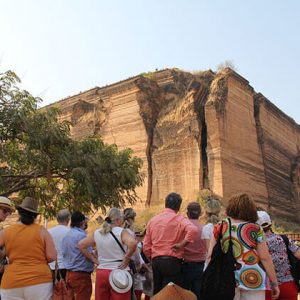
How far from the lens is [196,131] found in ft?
78.0

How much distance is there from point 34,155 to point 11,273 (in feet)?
21.5

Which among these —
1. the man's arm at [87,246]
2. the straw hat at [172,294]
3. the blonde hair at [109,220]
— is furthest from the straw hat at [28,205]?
the straw hat at [172,294]

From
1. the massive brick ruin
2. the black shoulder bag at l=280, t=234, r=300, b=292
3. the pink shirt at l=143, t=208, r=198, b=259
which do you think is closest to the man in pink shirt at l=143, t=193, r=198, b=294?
the pink shirt at l=143, t=208, r=198, b=259

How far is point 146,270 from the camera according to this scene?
590 centimetres

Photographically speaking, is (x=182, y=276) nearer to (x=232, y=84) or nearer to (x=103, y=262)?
(x=103, y=262)

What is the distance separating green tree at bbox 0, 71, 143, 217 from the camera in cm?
993

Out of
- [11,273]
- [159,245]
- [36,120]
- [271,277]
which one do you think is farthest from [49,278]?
[36,120]

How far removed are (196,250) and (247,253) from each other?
1.83m

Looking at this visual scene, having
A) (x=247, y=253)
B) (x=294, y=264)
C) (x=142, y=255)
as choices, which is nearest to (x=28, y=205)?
(x=247, y=253)

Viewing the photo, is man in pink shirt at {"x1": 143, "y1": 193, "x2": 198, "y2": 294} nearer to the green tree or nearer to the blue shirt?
the blue shirt

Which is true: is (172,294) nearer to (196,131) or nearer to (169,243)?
(169,243)

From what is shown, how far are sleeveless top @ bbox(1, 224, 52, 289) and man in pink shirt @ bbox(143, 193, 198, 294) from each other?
1492mm

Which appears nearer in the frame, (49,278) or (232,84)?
(49,278)

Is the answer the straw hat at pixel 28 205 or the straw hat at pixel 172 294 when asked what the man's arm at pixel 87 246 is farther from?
the straw hat at pixel 172 294
